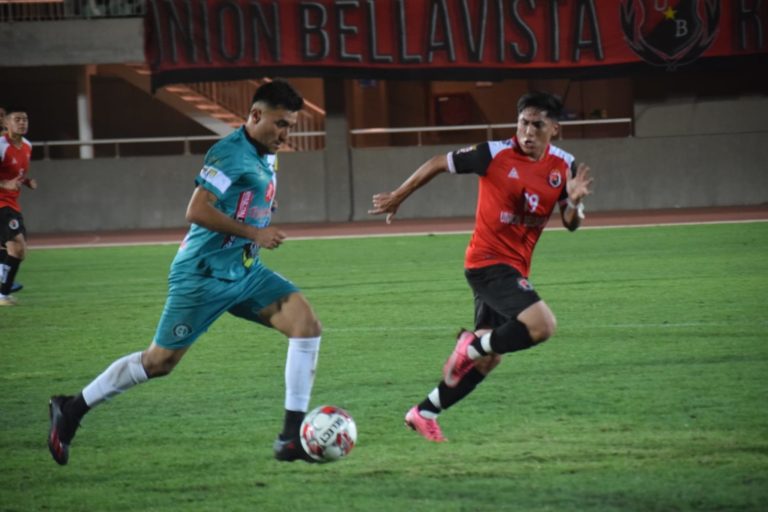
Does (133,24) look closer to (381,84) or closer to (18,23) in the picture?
(18,23)

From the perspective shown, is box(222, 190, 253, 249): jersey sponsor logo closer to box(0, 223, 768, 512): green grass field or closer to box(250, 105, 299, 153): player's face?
box(250, 105, 299, 153): player's face

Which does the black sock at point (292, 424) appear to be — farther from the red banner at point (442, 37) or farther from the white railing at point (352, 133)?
the white railing at point (352, 133)

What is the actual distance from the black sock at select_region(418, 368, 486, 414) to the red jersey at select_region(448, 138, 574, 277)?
2.08 feet

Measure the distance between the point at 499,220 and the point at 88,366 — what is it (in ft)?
13.6

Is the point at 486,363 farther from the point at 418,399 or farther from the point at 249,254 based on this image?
the point at 249,254

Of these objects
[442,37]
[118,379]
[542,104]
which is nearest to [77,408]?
[118,379]

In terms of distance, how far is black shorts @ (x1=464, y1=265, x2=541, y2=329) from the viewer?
6.80 meters

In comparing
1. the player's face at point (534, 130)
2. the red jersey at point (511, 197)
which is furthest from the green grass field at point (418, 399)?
the player's face at point (534, 130)

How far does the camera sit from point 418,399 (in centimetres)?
802

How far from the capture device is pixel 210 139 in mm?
27625

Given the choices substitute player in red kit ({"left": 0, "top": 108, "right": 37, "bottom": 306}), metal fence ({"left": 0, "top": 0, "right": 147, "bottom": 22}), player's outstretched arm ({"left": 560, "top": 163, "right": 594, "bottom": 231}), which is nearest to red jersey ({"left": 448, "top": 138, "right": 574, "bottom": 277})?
player's outstretched arm ({"left": 560, "top": 163, "right": 594, "bottom": 231})

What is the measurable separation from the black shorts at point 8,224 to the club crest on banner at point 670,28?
14.2m

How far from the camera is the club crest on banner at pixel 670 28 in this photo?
24.3 m

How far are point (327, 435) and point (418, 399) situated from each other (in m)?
1.81
